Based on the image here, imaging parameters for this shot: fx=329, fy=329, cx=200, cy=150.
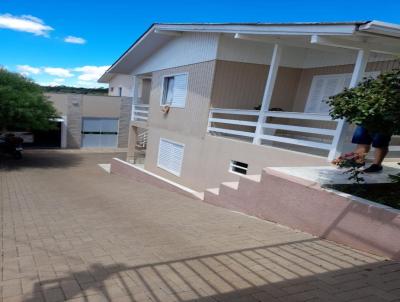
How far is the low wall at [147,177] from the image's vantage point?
32.8ft

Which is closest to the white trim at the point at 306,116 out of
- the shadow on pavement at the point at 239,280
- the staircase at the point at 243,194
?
the staircase at the point at 243,194

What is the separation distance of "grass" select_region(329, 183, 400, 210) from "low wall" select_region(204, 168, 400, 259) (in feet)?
1.18

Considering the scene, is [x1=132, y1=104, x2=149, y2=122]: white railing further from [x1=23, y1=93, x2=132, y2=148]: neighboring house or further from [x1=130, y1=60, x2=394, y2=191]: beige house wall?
[x1=23, y1=93, x2=132, y2=148]: neighboring house

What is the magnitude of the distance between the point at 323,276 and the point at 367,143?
3922 mm

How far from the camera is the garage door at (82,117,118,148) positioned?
27.0 metres

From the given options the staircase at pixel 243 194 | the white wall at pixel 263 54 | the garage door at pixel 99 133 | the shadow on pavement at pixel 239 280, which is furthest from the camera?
the garage door at pixel 99 133

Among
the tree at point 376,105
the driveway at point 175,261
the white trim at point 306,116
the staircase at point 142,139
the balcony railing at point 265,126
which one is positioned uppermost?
the tree at point 376,105

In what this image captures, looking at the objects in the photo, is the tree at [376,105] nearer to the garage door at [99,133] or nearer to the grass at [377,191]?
the grass at [377,191]

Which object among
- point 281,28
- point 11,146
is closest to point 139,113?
point 11,146

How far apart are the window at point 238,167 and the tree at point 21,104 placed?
12.1m

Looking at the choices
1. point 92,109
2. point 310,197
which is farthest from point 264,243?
point 92,109

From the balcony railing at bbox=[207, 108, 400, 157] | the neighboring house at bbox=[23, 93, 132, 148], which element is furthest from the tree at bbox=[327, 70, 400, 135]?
the neighboring house at bbox=[23, 93, 132, 148]

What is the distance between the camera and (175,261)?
12.8 feet

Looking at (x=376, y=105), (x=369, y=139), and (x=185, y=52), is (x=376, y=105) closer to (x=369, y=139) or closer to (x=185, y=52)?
(x=369, y=139)
